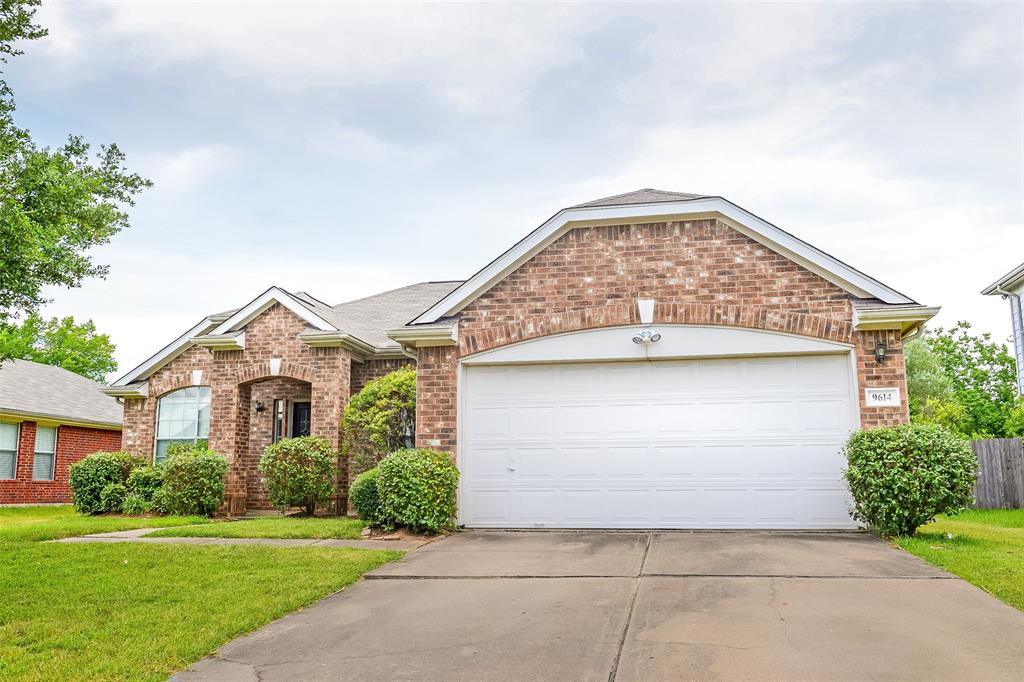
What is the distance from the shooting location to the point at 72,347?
42438 millimetres

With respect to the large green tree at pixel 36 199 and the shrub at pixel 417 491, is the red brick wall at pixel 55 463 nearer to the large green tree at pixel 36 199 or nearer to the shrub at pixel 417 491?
the large green tree at pixel 36 199

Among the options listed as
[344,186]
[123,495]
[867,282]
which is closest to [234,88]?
[344,186]

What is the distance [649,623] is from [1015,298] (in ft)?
60.3

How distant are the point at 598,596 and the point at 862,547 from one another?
3919 millimetres

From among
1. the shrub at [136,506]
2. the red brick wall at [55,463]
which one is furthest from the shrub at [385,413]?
the red brick wall at [55,463]

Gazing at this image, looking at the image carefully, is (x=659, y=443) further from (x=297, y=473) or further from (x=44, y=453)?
(x=44, y=453)

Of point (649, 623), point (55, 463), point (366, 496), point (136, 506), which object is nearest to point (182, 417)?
point (136, 506)

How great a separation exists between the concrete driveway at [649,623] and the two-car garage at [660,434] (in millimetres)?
1928

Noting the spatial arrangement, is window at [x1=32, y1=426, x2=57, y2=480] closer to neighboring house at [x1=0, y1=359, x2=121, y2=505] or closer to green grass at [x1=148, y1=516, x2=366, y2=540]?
neighboring house at [x1=0, y1=359, x2=121, y2=505]

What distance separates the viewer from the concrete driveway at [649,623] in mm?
5023

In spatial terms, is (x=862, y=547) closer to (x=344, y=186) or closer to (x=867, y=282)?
(x=867, y=282)

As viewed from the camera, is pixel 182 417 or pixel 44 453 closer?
pixel 182 417

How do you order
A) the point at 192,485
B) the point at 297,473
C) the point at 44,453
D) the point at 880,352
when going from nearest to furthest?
the point at 880,352, the point at 297,473, the point at 192,485, the point at 44,453

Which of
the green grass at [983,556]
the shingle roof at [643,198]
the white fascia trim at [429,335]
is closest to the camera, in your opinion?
the green grass at [983,556]
